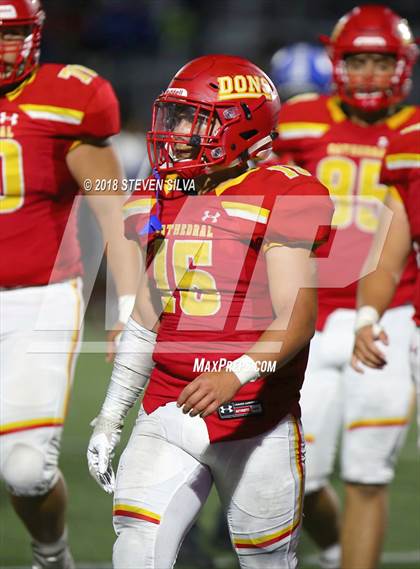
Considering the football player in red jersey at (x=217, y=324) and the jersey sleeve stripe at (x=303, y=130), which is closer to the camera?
the football player in red jersey at (x=217, y=324)

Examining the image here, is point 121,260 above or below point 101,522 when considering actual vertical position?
above

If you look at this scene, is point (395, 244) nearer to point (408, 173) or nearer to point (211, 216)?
point (408, 173)

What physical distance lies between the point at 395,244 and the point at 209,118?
0.90m

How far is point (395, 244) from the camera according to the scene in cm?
346

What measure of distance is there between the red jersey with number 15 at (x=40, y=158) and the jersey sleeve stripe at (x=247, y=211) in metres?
0.91

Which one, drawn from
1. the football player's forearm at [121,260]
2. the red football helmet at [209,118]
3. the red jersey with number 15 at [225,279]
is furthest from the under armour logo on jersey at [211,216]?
the football player's forearm at [121,260]

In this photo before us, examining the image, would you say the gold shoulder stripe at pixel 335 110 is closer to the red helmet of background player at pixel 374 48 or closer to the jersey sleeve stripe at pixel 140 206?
the red helmet of background player at pixel 374 48

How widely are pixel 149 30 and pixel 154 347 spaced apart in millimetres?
9323

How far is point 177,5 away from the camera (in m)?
12.0

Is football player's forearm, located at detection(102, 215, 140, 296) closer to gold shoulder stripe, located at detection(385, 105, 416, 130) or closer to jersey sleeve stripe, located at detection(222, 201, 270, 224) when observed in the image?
jersey sleeve stripe, located at detection(222, 201, 270, 224)

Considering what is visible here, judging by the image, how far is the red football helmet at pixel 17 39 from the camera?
3.48 meters

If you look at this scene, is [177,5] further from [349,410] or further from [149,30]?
[349,410]

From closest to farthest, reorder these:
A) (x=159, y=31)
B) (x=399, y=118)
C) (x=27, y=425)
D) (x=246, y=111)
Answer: (x=246, y=111) < (x=27, y=425) < (x=399, y=118) < (x=159, y=31)

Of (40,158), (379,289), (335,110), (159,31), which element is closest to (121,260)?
(40,158)
